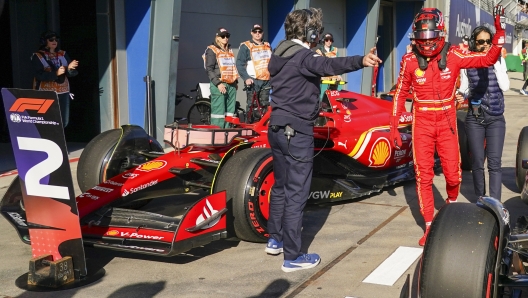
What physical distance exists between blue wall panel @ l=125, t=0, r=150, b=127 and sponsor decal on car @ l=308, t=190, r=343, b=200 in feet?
17.0

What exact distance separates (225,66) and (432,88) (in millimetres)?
5841

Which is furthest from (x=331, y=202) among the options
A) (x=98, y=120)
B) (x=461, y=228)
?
(x=98, y=120)

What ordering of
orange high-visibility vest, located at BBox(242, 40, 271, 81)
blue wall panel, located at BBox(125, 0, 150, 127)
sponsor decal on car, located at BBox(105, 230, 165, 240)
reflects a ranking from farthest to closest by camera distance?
1. orange high-visibility vest, located at BBox(242, 40, 271, 81)
2. blue wall panel, located at BBox(125, 0, 150, 127)
3. sponsor decal on car, located at BBox(105, 230, 165, 240)

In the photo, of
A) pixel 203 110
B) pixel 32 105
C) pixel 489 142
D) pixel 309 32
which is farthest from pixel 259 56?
pixel 32 105

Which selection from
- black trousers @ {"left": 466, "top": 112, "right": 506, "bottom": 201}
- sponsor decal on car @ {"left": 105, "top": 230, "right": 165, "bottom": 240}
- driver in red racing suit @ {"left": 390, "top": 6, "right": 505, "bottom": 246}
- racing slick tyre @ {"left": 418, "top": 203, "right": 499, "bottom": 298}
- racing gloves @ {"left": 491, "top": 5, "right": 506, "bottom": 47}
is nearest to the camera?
racing slick tyre @ {"left": 418, "top": 203, "right": 499, "bottom": 298}

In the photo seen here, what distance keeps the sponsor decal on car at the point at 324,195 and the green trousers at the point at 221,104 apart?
160 inches

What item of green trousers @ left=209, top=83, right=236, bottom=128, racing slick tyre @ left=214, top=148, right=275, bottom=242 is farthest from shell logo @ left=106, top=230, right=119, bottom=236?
green trousers @ left=209, top=83, right=236, bottom=128

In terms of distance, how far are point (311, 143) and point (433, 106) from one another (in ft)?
3.93

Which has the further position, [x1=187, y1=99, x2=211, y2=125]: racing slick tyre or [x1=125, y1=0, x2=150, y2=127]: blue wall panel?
[x1=187, y1=99, x2=211, y2=125]: racing slick tyre

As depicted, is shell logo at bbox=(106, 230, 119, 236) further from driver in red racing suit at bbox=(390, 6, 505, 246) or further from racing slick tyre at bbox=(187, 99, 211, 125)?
racing slick tyre at bbox=(187, 99, 211, 125)

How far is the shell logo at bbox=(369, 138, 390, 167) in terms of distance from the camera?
7418 mm

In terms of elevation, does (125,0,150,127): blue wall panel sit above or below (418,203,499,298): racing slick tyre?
above

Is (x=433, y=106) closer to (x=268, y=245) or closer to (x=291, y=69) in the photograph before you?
(x=291, y=69)

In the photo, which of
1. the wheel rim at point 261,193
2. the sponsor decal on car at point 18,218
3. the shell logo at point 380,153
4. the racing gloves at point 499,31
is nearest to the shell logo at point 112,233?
the sponsor decal on car at point 18,218
